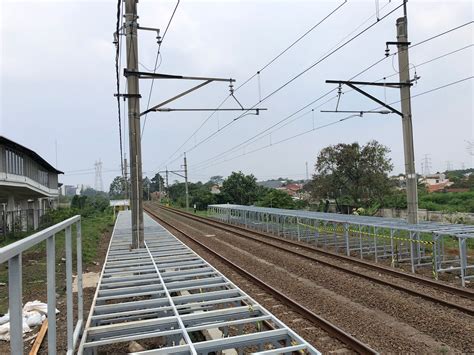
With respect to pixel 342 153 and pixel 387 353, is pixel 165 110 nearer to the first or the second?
pixel 387 353

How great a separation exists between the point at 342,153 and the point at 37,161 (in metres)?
27.0

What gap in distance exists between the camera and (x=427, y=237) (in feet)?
53.3

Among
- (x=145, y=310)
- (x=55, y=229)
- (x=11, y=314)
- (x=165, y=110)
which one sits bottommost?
(x=145, y=310)

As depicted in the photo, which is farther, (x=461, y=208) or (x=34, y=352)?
(x=461, y=208)

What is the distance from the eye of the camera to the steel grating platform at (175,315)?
13.3 ft

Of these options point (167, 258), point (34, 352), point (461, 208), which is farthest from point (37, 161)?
point (461, 208)

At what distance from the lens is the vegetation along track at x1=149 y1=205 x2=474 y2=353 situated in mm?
6330

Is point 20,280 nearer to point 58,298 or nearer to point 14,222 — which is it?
point 58,298

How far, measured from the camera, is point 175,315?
495 cm

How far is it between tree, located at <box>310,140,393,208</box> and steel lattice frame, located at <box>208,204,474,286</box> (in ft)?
30.9

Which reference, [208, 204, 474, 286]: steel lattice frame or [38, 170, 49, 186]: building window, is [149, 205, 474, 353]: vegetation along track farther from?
[38, 170, 49, 186]: building window

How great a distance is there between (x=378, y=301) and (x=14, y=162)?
25718 millimetres

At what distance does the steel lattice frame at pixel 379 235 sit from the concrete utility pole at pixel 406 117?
3.31 feet

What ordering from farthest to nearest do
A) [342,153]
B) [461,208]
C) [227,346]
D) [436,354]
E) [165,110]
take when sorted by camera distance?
[461,208]
[342,153]
[165,110]
[436,354]
[227,346]
